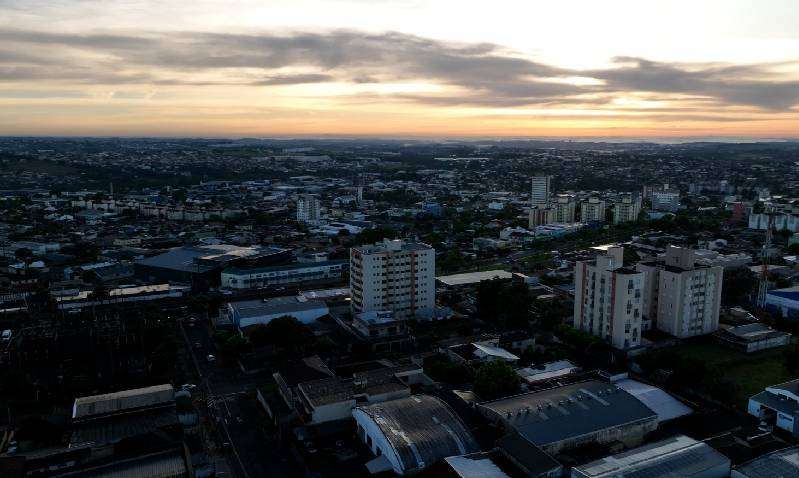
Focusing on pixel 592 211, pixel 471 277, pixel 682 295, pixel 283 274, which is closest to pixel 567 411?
pixel 682 295

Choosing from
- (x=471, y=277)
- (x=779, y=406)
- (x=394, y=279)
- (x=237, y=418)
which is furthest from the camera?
(x=471, y=277)

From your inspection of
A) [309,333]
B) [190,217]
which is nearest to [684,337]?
[309,333]

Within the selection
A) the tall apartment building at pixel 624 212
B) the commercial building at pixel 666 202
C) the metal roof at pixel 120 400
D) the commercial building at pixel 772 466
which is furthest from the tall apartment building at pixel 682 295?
the commercial building at pixel 666 202

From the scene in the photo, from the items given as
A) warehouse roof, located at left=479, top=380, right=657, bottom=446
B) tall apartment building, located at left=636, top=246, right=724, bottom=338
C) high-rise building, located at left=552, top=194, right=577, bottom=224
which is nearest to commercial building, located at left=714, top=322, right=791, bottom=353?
tall apartment building, located at left=636, top=246, right=724, bottom=338

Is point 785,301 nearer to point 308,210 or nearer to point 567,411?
point 567,411

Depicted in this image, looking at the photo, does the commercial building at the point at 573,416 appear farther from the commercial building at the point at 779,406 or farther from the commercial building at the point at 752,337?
the commercial building at the point at 752,337
